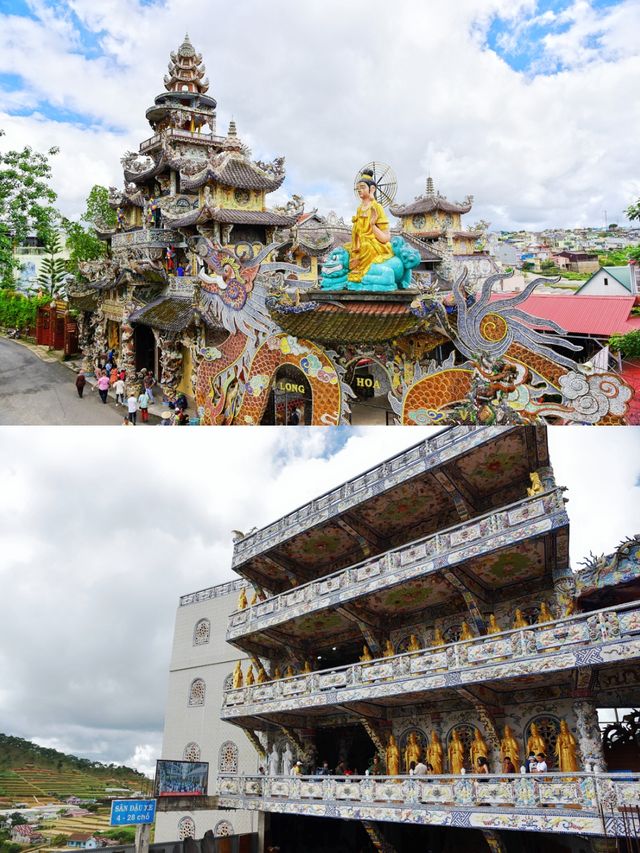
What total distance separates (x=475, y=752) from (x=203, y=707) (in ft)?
38.3

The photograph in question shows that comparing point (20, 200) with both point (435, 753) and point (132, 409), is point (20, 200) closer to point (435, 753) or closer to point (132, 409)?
point (132, 409)

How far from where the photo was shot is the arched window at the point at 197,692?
20234mm

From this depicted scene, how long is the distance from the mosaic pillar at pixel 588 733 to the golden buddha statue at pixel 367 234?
9.59 meters

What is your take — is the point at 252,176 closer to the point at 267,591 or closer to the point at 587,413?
the point at 267,591

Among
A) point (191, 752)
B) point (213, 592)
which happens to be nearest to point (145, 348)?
point (213, 592)

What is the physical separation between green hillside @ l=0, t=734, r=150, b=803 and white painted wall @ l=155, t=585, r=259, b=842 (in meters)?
9.20

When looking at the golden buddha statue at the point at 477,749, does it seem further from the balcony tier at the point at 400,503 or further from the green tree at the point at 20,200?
the green tree at the point at 20,200

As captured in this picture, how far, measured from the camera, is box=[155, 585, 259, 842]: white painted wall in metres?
18.4

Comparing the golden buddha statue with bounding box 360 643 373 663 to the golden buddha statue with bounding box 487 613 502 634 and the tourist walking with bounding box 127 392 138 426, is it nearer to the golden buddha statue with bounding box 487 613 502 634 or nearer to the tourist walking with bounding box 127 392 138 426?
the golden buddha statue with bounding box 487 613 502 634

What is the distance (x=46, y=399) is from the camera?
22.0m

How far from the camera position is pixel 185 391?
958 inches

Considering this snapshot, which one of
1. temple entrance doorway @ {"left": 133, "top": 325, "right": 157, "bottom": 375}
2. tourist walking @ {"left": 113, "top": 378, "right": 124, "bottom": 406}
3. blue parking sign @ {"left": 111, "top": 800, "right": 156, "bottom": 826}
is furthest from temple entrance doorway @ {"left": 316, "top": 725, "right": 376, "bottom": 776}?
temple entrance doorway @ {"left": 133, "top": 325, "right": 157, "bottom": 375}

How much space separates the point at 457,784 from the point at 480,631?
110 inches

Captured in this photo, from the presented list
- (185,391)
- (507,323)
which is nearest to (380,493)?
(507,323)
